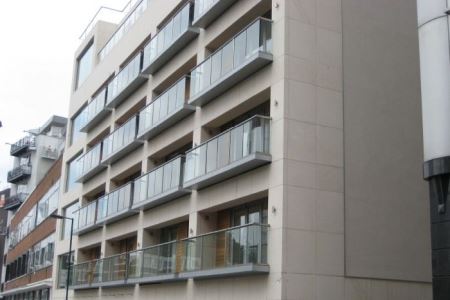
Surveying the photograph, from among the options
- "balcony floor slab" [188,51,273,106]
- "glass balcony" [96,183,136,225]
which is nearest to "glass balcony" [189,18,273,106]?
"balcony floor slab" [188,51,273,106]

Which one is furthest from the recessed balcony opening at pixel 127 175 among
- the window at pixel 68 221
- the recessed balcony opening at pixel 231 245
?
the recessed balcony opening at pixel 231 245

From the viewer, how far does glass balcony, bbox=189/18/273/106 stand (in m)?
19.7

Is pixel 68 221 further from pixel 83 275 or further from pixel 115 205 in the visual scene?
pixel 115 205

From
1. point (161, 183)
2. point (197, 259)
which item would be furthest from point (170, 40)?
point (197, 259)

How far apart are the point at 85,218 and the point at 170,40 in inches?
471

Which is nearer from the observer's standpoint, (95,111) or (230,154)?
(230,154)

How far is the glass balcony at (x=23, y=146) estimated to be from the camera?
7650 cm

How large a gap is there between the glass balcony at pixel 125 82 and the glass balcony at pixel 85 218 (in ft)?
16.6

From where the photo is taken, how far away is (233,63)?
21.0m

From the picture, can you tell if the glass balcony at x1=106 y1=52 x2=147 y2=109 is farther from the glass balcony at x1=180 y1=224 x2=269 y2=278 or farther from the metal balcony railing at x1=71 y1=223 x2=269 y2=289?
the glass balcony at x1=180 y1=224 x2=269 y2=278

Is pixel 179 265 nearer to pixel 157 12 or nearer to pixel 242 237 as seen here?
pixel 242 237

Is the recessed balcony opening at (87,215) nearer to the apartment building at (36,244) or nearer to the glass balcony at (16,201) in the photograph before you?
the apartment building at (36,244)

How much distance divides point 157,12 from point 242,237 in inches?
575

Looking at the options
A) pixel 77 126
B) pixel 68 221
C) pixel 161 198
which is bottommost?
pixel 161 198
